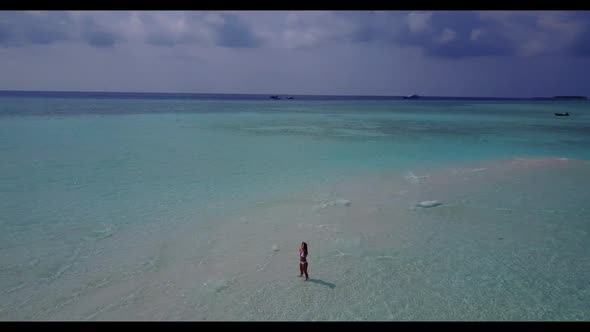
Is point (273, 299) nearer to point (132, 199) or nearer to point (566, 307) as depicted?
point (566, 307)

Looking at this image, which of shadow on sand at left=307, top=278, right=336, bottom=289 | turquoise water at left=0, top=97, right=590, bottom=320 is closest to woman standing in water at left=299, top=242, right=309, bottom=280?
shadow on sand at left=307, top=278, right=336, bottom=289

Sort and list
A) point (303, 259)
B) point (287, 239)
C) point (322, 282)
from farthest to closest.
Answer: point (287, 239)
point (322, 282)
point (303, 259)

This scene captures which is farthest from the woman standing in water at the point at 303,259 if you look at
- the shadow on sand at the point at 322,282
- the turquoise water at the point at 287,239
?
the turquoise water at the point at 287,239

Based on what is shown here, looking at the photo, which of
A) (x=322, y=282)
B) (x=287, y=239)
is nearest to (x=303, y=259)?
(x=322, y=282)

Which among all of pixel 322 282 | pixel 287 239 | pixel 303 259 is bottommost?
pixel 322 282

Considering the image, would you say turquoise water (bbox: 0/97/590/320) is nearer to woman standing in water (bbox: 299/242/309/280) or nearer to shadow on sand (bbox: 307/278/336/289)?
shadow on sand (bbox: 307/278/336/289)

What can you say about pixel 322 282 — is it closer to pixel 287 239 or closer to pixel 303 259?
pixel 303 259

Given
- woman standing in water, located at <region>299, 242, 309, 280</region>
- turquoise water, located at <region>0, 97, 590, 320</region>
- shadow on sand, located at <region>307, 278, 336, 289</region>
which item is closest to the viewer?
turquoise water, located at <region>0, 97, 590, 320</region>

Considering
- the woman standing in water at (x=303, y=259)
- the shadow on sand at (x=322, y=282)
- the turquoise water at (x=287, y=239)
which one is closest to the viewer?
the turquoise water at (x=287, y=239)

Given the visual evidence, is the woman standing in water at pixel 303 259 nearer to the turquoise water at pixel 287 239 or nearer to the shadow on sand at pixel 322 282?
the shadow on sand at pixel 322 282

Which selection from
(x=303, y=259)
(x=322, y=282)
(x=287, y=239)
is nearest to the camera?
(x=303, y=259)
